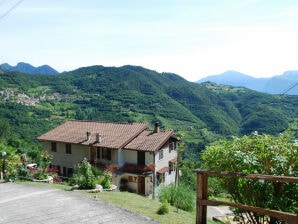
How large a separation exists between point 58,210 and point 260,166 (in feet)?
17.7

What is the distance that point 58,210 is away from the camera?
914cm

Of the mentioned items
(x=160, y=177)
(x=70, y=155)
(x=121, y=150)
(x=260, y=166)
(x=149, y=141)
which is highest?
(x=260, y=166)

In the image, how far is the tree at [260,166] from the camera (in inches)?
251

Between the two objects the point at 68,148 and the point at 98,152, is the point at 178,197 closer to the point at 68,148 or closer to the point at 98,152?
the point at 98,152

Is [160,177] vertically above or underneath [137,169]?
underneath

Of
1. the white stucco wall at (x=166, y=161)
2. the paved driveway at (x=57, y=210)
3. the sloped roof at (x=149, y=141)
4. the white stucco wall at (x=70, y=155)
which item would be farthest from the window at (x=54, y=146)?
the paved driveway at (x=57, y=210)

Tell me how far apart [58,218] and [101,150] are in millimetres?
26127

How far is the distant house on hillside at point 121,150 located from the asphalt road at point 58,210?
19.8 m

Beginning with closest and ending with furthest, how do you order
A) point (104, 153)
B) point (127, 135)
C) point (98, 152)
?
point (104, 153), point (98, 152), point (127, 135)

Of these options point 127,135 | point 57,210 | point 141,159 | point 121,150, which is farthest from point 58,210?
point 127,135

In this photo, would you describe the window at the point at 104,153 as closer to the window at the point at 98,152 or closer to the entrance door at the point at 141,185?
the window at the point at 98,152

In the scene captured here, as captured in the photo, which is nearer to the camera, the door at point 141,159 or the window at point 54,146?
the door at point 141,159

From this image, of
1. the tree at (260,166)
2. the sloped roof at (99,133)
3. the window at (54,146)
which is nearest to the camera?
the tree at (260,166)

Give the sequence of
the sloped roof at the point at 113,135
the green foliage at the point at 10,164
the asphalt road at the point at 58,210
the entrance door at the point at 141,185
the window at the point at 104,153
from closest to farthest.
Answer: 1. the asphalt road at the point at 58,210
2. the green foliage at the point at 10,164
3. the entrance door at the point at 141,185
4. the sloped roof at the point at 113,135
5. the window at the point at 104,153
